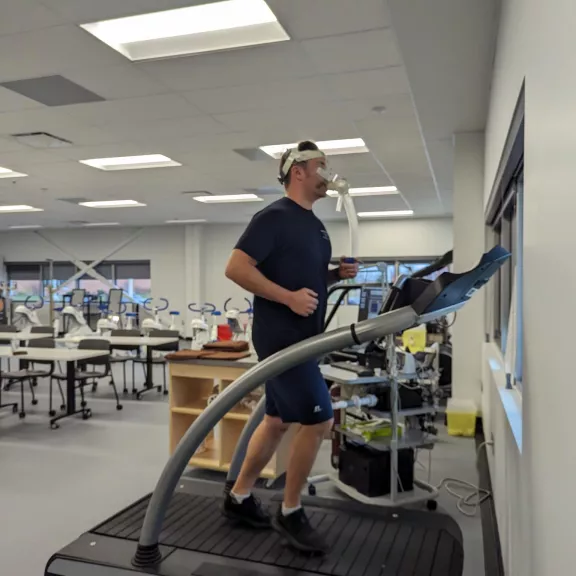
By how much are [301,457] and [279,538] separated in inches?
14.0

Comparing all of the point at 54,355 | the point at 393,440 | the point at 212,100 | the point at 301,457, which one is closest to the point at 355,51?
the point at 212,100

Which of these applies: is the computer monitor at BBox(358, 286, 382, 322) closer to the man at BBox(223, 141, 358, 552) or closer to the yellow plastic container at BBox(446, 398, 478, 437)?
the man at BBox(223, 141, 358, 552)

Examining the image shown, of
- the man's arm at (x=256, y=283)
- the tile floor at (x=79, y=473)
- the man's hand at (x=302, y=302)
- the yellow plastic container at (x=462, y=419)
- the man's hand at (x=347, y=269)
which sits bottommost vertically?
the tile floor at (x=79, y=473)

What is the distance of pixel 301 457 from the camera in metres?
2.33

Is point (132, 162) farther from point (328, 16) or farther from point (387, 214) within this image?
point (387, 214)

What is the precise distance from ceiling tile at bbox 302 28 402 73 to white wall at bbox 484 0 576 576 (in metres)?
1.75

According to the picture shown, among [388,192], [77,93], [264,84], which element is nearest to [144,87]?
[77,93]

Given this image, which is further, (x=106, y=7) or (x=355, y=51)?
(x=355, y=51)

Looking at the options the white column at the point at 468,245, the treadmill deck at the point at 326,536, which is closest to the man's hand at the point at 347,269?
the treadmill deck at the point at 326,536

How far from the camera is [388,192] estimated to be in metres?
8.95

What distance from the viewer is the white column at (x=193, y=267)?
1359 cm

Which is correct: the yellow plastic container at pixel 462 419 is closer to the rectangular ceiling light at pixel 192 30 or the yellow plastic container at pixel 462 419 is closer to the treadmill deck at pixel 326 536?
the treadmill deck at pixel 326 536

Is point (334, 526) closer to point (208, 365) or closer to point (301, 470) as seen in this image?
point (301, 470)

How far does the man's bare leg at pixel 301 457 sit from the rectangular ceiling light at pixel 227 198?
739 cm
